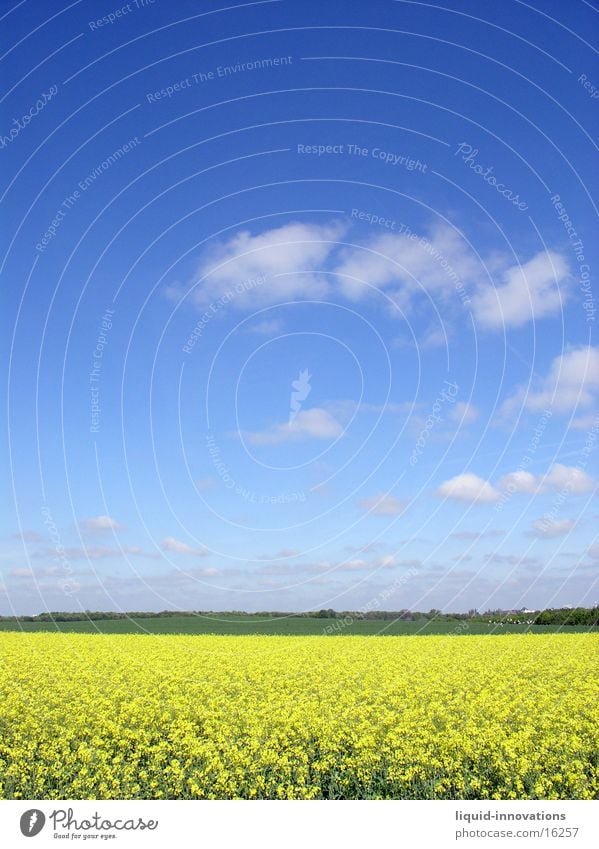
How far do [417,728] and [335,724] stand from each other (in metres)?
1.28

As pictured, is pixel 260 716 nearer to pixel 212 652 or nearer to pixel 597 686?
pixel 597 686

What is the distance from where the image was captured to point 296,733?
33.7 feet

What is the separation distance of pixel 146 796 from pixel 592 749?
6443mm

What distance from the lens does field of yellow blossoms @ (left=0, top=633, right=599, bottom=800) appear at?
28.3ft

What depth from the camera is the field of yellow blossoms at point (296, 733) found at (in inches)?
340

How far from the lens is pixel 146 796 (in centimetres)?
854

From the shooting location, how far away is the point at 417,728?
33.8 ft

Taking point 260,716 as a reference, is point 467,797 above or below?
below

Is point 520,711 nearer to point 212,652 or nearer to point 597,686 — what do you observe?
point 597,686
